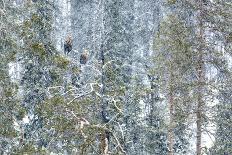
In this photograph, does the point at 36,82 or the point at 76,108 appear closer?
the point at 76,108

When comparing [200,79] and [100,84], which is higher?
[100,84]

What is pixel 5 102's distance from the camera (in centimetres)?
1319

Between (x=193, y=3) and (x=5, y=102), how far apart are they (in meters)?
6.76

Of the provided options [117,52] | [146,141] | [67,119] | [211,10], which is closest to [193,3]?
[211,10]

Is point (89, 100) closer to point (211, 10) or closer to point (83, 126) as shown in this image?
point (83, 126)

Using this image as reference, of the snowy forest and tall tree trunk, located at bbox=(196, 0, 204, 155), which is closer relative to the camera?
the snowy forest

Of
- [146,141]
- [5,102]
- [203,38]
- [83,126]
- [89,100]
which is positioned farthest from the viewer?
[146,141]

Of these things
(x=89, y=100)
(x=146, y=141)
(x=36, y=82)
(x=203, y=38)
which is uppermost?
(x=203, y=38)

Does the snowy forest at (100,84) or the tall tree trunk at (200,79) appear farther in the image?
the tall tree trunk at (200,79)

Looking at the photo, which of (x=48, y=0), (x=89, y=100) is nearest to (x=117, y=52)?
(x=48, y=0)

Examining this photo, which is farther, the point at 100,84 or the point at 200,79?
the point at 200,79

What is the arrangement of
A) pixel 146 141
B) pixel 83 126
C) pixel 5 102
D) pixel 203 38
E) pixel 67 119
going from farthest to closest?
pixel 146 141
pixel 203 38
pixel 5 102
pixel 67 119
pixel 83 126

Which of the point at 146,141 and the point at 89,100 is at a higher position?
the point at 89,100

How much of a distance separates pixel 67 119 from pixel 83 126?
1.08 metres
